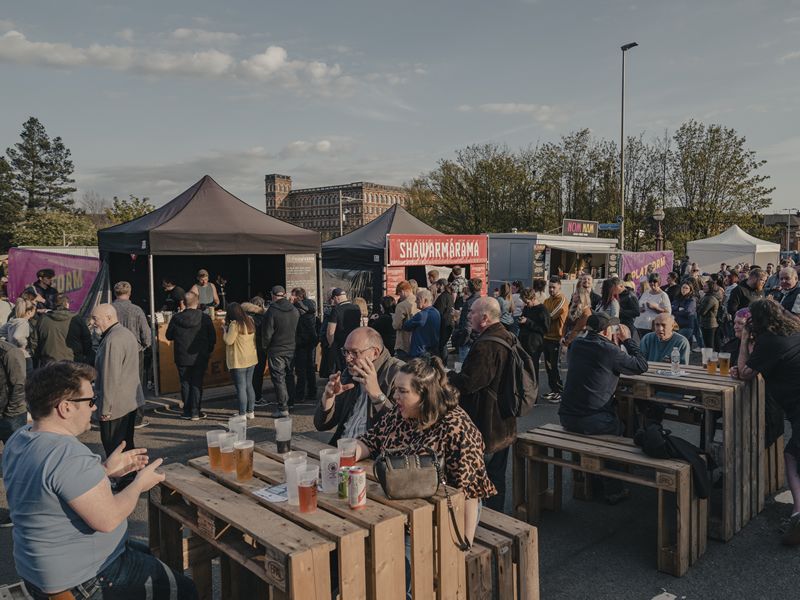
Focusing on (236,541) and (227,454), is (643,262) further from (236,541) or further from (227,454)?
(236,541)

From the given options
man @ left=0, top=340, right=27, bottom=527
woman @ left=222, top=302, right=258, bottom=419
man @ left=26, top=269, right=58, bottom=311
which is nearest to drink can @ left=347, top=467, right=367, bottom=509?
man @ left=0, top=340, right=27, bottom=527

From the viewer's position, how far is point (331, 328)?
26.6 feet

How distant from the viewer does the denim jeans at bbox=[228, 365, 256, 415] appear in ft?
24.8

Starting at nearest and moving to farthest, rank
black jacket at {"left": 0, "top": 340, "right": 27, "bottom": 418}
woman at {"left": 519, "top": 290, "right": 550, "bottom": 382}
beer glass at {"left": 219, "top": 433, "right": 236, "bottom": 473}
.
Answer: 1. beer glass at {"left": 219, "top": 433, "right": 236, "bottom": 473}
2. black jacket at {"left": 0, "top": 340, "right": 27, "bottom": 418}
3. woman at {"left": 519, "top": 290, "right": 550, "bottom": 382}

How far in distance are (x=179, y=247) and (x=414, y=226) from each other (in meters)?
7.48

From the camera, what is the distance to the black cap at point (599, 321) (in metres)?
4.63

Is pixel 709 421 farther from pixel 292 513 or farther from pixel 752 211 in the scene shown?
pixel 752 211

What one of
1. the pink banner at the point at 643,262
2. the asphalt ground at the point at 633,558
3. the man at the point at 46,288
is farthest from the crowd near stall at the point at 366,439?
the pink banner at the point at 643,262

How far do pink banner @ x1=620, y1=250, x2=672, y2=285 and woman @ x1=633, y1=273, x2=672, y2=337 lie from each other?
13355 mm

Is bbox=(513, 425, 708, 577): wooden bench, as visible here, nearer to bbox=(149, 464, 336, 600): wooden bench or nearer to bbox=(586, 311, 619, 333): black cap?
bbox=(586, 311, 619, 333): black cap

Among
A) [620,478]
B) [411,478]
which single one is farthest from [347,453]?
[620,478]

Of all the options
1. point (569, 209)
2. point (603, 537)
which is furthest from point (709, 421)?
point (569, 209)

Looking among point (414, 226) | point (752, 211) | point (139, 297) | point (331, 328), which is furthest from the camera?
point (752, 211)

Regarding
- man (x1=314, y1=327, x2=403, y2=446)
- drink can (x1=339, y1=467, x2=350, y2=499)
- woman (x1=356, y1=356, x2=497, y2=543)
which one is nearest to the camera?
drink can (x1=339, y1=467, x2=350, y2=499)
